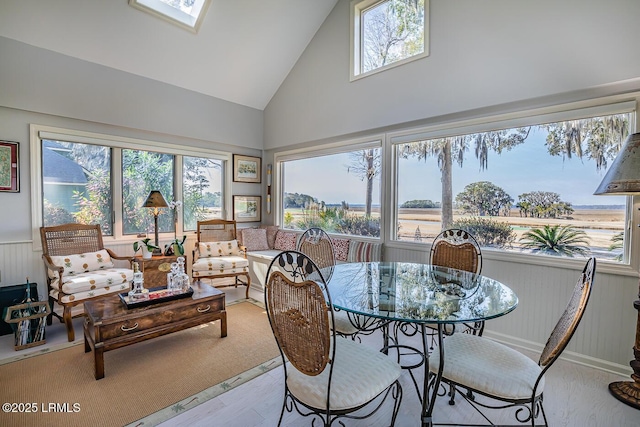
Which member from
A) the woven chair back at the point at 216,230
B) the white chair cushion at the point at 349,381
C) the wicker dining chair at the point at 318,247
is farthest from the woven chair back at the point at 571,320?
the woven chair back at the point at 216,230

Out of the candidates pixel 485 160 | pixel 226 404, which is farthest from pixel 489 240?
pixel 226 404

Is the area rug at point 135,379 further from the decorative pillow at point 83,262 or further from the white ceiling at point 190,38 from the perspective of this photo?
the white ceiling at point 190,38

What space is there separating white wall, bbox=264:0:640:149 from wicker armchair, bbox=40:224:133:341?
321 cm

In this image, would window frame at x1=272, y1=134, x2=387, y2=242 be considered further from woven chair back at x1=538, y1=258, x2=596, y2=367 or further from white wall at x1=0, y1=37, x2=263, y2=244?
woven chair back at x1=538, y1=258, x2=596, y2=367

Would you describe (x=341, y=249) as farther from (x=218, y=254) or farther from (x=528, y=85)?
(x=528, y=85)

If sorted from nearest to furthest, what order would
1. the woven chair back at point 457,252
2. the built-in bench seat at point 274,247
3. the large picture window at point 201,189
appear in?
the woven chair back at point 457,252
the built-in bench seat at point 274,247
the large picture window at point 201,189

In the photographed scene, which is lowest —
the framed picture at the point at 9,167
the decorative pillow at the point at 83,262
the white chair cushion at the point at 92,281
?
the white chair cushion at the point at 92,281

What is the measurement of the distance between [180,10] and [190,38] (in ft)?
1.00

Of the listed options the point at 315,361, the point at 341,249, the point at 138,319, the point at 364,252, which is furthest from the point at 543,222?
the point at 138,319

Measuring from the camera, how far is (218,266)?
162 inches

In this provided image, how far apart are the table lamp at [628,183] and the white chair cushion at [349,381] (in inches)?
72.3

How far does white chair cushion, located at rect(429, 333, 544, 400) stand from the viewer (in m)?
1.45

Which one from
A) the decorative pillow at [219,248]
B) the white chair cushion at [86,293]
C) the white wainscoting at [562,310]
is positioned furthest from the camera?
the decorative pillow at [219,248]

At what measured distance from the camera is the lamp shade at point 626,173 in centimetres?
189
